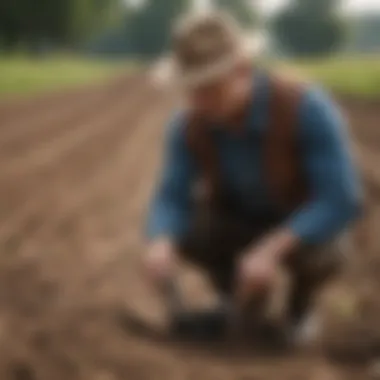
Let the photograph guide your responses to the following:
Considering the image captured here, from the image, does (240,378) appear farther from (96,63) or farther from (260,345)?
(96,63)

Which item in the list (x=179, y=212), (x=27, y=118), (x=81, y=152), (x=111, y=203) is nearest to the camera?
(x=179, y=212)

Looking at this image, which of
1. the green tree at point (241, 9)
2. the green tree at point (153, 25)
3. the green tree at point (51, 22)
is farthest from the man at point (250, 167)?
the green tree at point (51, 22)

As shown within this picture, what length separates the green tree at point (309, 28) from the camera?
1453mm

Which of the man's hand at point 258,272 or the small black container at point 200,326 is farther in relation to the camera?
the small black container at point 200,326

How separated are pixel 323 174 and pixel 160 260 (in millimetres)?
187

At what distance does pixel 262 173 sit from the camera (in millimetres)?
1175

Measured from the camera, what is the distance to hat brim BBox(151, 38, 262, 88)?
43.3 inches

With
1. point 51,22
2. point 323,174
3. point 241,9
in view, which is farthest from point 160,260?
point 51,22

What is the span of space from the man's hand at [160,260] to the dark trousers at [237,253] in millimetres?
68

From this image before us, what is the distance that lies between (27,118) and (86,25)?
1.14m

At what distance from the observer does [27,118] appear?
10.3ft

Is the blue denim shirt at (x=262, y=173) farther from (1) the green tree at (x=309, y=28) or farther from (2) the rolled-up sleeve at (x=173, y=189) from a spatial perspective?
(1) the green tree at (x=309, y=28)

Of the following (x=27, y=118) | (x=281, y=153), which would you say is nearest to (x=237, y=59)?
(x=281, y=153)

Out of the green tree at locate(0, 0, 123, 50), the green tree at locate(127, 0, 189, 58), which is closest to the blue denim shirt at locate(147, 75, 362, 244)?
the green tree at locate(127, 0, 189, 58)
